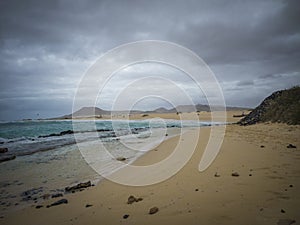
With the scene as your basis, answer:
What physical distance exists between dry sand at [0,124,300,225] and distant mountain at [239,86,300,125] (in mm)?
13035

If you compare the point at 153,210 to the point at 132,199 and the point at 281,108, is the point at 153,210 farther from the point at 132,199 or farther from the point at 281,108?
the point at 281,108

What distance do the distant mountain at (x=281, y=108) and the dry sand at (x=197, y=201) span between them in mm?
13035

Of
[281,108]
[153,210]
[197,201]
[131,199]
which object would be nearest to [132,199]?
[131,199]

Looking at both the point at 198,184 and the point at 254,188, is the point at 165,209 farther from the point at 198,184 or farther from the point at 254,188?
the point at 254,188

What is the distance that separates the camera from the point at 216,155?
28.1 ft

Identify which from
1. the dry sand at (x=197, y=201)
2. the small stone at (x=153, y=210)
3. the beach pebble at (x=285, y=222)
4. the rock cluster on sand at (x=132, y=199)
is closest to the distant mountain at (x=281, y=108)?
the dry sand at (x=197, y=201)

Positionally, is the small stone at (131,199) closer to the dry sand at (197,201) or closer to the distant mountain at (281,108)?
the dry sand at (197,201)

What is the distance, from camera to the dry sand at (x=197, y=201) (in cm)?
340

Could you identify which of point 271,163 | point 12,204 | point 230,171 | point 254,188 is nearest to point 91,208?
point 12,204

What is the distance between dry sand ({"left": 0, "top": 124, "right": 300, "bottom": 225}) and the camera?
3404 millimetres

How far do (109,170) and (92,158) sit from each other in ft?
9.46

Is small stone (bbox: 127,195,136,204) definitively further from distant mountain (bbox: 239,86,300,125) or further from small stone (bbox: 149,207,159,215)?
distant mountain (bbox: 239,86,300,125)

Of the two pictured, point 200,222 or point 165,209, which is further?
point 165,209

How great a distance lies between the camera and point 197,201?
4.11 metres
